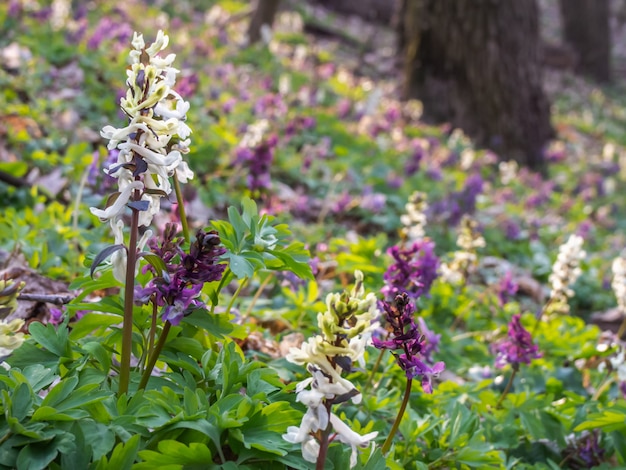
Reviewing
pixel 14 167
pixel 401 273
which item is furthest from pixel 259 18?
pixel 401 273

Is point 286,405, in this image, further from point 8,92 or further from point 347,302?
point 8,92

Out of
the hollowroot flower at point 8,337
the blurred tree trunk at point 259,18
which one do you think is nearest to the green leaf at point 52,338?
the hollowroot flower at point 8,337

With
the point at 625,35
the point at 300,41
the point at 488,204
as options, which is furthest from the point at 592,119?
the point at 625,35

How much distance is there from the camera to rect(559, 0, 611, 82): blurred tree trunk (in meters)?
21.5

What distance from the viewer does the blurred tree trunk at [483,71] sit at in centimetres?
879

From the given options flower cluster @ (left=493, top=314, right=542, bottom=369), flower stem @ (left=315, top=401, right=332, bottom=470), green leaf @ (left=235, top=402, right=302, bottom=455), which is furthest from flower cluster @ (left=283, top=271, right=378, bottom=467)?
flower cluster @ (left=493, top=314, right=542, bottom=369)

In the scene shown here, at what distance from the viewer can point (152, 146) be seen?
148cm

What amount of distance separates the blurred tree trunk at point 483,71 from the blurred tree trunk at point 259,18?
245 centimetres

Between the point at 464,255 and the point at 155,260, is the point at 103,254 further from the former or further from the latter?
the point at 464,255

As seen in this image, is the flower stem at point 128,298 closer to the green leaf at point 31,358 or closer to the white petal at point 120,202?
the white petal at point 120,202

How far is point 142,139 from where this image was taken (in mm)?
1472

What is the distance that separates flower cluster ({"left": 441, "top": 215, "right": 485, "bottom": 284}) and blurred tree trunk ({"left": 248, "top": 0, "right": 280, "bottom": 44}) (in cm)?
795

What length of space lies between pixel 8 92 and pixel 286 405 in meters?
4.03

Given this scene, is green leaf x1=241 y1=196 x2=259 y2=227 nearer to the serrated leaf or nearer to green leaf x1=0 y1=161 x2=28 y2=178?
the serrated leaf
